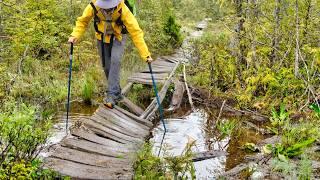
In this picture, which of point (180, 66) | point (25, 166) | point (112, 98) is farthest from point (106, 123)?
point (180, 66)

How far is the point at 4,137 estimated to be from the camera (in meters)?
4.43

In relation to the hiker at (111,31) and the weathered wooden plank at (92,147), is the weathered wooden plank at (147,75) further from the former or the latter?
the weathered wooden plank at (92,147)

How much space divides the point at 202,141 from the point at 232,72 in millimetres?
3231

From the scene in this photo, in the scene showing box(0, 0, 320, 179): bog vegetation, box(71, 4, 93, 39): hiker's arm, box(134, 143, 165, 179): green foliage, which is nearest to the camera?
box(134, 143, 165, 179): green foliage

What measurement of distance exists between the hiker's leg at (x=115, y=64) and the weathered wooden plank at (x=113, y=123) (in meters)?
0.51

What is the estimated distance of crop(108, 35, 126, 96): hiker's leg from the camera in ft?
24.2

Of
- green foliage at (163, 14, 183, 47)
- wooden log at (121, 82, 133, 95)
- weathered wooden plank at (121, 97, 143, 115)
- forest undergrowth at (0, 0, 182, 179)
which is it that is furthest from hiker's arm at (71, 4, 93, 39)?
green foliage at (163, 14, 183, 47)

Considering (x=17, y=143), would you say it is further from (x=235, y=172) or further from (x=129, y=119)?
A: (x=129, y=119)

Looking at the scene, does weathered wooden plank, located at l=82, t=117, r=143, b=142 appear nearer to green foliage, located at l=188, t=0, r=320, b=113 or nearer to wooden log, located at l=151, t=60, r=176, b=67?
green foliage, located at l=188, t=0, r=320, b=113

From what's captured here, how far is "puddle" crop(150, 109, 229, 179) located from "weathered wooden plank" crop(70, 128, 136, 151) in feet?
2.23

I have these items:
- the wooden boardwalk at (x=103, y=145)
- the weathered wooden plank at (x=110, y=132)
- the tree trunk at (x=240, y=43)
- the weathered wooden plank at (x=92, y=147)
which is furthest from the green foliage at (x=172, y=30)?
the weathered wooden plank at (x=92, y=147)

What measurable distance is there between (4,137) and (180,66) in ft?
31.0

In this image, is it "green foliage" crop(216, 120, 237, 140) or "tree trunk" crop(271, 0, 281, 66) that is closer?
"green foliage" crop(216, 120, 237, 140)

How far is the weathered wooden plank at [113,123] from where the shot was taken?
7258 millimetres
